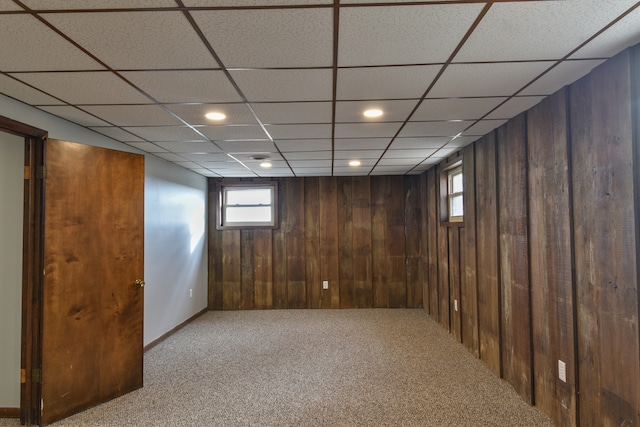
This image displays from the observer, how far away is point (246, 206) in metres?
6.00

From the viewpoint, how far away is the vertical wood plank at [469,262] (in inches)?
141

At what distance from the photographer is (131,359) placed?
9.55 feet

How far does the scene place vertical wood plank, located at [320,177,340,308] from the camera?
5.84 meters

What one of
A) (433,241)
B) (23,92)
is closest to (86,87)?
(23,92)

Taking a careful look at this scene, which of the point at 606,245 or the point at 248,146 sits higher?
the point at 248,146

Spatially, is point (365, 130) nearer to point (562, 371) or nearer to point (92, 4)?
point (92, 4)

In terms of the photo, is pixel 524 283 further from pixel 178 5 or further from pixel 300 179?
Result: pixel 300 179

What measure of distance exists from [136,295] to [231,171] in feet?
8.63

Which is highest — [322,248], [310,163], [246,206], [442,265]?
[310,163]

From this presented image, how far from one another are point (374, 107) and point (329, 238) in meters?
3.66

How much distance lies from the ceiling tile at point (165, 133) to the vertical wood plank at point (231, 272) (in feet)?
9.30

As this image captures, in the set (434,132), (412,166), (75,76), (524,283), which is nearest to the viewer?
(75,76)

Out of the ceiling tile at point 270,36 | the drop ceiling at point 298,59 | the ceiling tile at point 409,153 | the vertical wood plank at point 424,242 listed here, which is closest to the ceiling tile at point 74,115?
the drop ceiling at point 298,59

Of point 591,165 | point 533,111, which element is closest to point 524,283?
point 591,165
